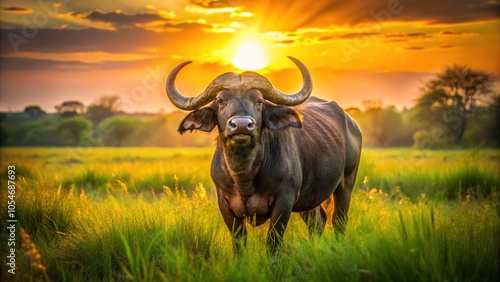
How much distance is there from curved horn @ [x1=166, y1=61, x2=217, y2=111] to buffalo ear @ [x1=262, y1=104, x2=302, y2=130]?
61 centimetres

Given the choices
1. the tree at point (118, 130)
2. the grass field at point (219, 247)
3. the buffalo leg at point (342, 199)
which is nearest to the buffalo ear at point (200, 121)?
the grass field at point (219, 247)

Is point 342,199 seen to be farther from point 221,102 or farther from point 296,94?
point 221,102

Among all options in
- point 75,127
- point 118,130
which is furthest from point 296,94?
point 118,130

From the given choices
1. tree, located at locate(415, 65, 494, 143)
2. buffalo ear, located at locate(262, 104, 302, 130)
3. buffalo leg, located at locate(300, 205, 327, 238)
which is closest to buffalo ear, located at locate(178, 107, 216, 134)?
buffalo ear, located at locate(262, 104, 302, 130)

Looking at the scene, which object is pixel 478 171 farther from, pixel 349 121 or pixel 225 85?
pixel 225 85

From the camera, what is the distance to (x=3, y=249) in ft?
21.2

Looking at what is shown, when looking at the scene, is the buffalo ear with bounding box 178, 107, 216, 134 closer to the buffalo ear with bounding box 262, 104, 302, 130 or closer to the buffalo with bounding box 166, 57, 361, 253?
the buffalo with bounding box 166, 57, 361, 253

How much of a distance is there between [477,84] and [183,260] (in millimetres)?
38429

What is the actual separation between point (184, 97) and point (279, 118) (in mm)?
1064

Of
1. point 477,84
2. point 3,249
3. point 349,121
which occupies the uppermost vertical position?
point 477,84

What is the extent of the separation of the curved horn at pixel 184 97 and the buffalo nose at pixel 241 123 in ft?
2.16

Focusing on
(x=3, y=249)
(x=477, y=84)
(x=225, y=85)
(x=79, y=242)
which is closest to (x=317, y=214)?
(x=225, y=85)

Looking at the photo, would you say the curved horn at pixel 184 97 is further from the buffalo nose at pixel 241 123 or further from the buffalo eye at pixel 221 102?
the buffalo nose at pixel 241 123

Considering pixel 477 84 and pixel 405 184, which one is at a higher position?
pixel 477 84
